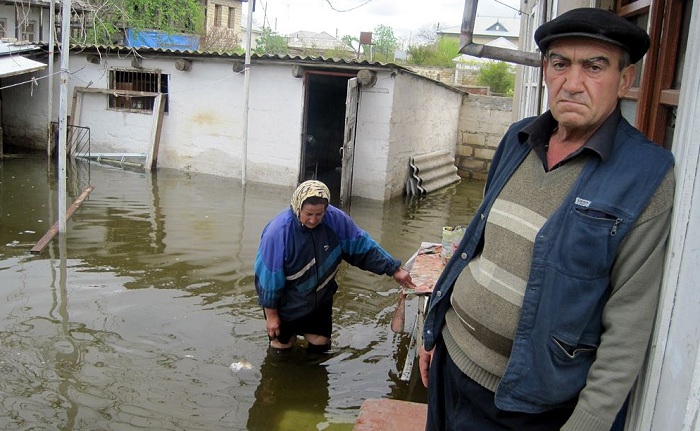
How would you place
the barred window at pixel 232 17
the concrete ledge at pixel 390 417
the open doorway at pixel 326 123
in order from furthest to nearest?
the barred window at pixel 232 17 → the open doorway at pixel 326 123 → the concrete ledge at pixel 390 417

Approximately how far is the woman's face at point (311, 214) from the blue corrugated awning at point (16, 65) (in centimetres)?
1178

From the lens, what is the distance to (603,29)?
5.28 ft

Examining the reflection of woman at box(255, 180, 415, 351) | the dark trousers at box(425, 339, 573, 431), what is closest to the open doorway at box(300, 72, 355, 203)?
the reflection of woman at box(255, 180, 415, 351)

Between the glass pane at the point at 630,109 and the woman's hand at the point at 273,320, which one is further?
the woman's hand at the point at 273,320

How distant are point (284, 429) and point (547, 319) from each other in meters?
3.04

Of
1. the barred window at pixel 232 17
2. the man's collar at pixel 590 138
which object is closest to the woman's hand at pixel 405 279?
the man's collar at pixel 590 138

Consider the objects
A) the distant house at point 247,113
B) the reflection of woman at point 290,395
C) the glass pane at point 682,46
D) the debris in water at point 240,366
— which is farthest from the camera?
the distant house at point 247,113

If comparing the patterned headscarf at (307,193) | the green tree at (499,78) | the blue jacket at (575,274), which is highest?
the green tree at (499,78)

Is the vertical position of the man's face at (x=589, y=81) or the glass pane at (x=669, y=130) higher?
the man's face at (x=589, y=81)

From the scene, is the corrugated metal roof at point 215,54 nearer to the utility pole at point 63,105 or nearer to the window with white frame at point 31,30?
the utility pole at point 63,105

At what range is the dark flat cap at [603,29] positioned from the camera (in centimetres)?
161

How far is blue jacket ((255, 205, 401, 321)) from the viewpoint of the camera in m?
4.48

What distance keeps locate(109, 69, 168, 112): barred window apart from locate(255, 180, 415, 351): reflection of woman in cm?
1157

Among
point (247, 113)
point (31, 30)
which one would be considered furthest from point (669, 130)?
point (31, 30)
